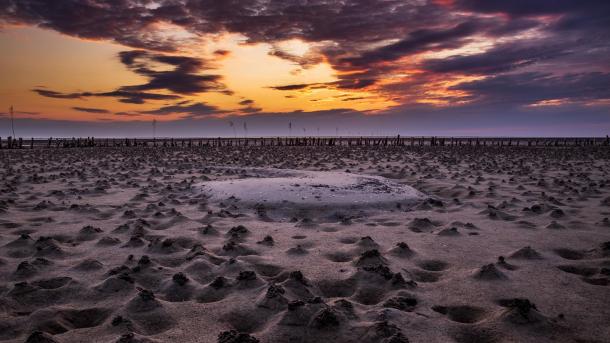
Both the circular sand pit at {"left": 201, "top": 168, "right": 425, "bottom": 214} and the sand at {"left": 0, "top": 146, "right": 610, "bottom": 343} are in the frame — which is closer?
the sand at {"left": 0, "top": 146, "right": 610, "bottom": 343}

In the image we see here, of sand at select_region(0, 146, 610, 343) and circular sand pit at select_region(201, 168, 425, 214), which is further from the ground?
circular sand pit at select_region(201, 168, 425, 214)

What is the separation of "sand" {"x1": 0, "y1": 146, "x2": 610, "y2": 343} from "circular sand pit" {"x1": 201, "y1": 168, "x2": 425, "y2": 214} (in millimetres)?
64

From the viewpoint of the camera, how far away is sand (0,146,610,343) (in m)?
3.73

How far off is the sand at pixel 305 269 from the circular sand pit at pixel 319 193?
6 centimetres

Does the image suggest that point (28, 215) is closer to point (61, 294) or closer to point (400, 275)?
point (61, 294)

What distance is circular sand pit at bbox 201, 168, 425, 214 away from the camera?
954 cm

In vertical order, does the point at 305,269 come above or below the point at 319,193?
below

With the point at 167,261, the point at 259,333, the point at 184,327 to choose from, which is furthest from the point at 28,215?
the point at 259,333

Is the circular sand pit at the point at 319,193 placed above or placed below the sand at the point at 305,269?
above

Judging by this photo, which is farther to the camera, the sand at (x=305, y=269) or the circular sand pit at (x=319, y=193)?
the circular sand pit at (x=319, y=193)

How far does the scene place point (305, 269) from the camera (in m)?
→ 5.37

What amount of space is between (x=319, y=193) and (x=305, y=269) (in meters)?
4.79

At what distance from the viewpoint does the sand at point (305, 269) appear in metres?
3.73

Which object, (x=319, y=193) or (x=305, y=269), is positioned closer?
(x=305, y=269)
